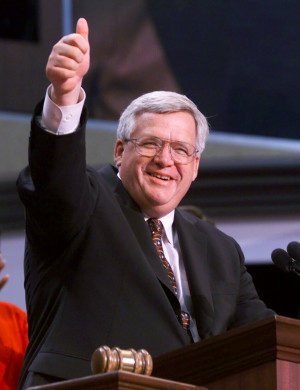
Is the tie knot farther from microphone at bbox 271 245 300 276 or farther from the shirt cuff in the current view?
the shirt cuff

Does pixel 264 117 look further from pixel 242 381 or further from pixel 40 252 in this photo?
pixel 242 381

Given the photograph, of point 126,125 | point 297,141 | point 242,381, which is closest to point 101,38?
point 297,141

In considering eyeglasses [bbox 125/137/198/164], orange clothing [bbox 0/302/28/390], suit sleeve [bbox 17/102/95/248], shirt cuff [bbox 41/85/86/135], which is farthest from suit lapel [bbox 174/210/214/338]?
orange clothing [bbox 0/302/28/390]

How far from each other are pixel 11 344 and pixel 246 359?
121 centimetres

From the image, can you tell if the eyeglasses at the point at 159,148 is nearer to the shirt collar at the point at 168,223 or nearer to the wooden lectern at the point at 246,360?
the shirt collar at the point at 168,223

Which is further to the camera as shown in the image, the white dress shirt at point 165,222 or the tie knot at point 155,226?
the tie knot at point 155,226

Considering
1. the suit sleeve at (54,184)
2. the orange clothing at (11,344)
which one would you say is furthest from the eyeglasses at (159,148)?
the orange clothing at (11,344)

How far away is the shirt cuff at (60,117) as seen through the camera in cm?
214

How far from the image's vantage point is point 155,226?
2.51 meters

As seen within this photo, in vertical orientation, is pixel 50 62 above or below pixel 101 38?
above

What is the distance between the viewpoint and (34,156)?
7.03 ft

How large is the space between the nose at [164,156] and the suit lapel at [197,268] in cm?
19

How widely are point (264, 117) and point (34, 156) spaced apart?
407 cm

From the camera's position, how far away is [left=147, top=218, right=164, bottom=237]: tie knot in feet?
8.19
